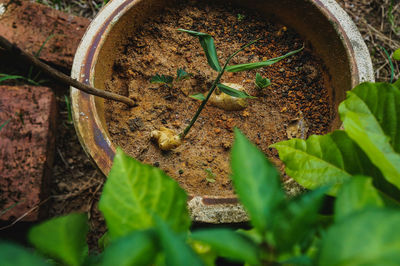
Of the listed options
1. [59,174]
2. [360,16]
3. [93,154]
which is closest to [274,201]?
[93,154]

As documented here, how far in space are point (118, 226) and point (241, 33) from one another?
1.04 meters

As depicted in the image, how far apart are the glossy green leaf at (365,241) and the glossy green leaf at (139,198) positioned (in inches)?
8.5

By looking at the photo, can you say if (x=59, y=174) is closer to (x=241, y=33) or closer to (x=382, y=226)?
(x=241, y=33)

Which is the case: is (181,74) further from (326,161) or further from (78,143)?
(78,143)

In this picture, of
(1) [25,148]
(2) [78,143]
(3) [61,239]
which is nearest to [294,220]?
(3) [61,239]

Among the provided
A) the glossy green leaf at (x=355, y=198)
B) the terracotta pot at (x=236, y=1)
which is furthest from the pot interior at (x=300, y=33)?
the glossy green leaf at (x=355, y=198)

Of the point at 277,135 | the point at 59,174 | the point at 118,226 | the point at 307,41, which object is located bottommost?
the point at 59,174

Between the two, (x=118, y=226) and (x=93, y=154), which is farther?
(x=93, y=154)

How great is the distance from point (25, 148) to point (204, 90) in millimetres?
742

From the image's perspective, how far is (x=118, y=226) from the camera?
451 millimetres

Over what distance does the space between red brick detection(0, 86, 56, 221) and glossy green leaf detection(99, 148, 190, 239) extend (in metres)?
0.93

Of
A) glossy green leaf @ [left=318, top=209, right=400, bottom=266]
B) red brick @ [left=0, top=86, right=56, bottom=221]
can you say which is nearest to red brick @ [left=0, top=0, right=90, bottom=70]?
red brick @ [left=0, top=86, right=56, bottom=221]

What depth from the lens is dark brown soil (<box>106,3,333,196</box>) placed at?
1.12m

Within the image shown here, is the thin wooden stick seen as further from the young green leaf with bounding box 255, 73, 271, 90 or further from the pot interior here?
the young green leaf with bounding box 255, 73, 271, 90
